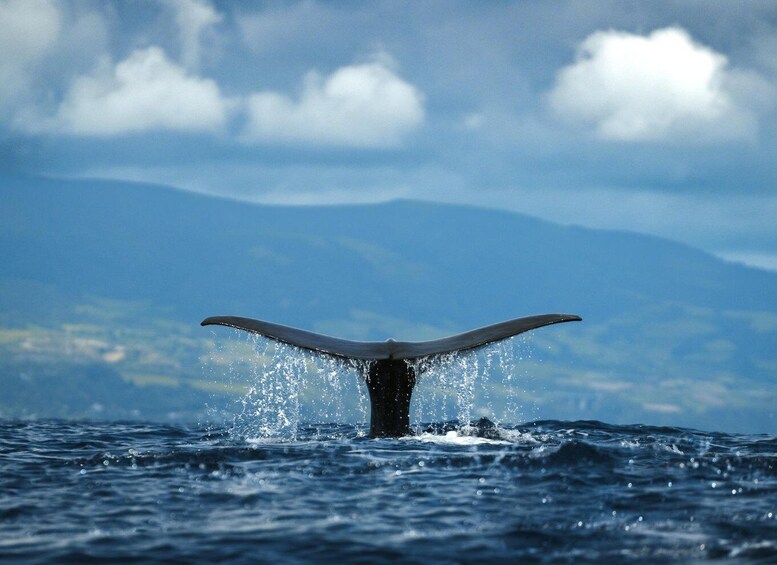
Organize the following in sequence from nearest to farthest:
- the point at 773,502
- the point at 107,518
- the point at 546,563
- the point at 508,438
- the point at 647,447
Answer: the point at 546,563 → the point at 107,518 → the point at 773,502 → the point at 647,447 → the point at 508,438

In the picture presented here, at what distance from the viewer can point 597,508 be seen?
468 inches

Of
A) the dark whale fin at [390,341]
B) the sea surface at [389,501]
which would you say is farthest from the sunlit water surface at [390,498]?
the dark whale fin at [390,341]

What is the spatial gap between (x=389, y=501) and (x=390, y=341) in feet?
17.7

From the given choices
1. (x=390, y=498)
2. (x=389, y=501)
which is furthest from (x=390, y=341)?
(x=389, y=501)

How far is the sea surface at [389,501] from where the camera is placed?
10164 mm

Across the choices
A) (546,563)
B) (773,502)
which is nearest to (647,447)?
(773,502)

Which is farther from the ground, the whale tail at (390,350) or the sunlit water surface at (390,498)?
the whale tail at (390,350)

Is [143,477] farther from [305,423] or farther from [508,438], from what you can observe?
[305,423]

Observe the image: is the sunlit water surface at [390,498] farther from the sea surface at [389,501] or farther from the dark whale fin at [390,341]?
the dark whale fin at [390,341]

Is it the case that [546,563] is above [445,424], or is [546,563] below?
below

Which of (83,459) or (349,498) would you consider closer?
(349,498)

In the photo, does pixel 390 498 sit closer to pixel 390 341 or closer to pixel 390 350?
→ pixel 390 350

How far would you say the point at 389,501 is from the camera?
1234 cm

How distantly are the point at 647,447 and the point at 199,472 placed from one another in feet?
23.3
